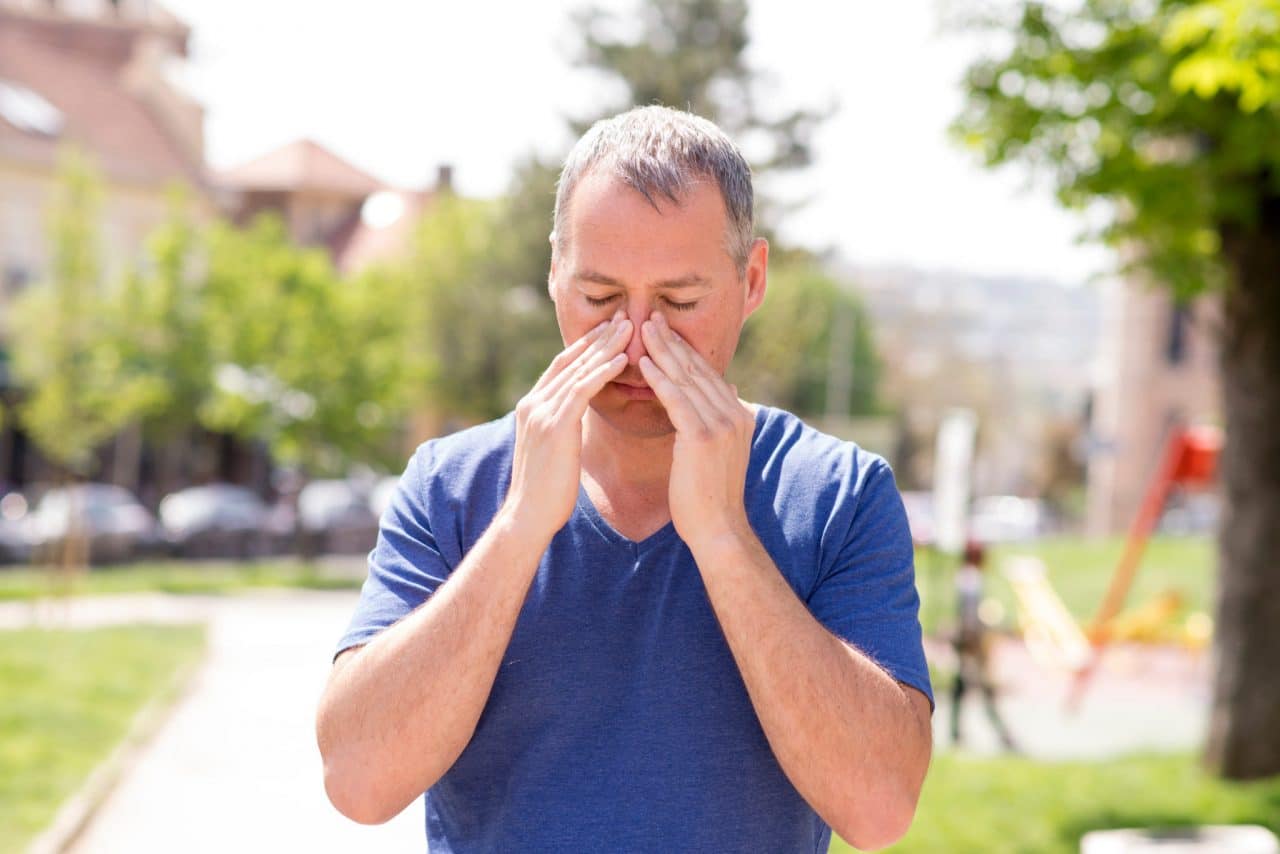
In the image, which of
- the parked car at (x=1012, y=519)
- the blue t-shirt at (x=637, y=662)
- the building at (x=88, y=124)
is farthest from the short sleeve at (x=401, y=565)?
the parked car at (x=1012, y=519)

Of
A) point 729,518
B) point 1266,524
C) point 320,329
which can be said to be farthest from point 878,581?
point 320,329

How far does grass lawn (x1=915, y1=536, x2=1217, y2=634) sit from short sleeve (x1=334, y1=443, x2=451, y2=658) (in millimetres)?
19177

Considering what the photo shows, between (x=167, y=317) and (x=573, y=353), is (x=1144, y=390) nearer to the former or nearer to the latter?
(x=167, y=317)

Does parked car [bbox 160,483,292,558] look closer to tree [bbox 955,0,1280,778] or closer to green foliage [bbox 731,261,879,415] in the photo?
green foliage [bbox 731,261,879,415]

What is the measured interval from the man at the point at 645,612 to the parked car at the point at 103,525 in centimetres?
2749

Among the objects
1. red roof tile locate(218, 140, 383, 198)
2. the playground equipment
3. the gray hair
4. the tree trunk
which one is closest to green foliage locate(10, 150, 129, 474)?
the playground equipment

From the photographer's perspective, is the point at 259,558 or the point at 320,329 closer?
the point at 320,329

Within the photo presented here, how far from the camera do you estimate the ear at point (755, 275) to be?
234 centimetres

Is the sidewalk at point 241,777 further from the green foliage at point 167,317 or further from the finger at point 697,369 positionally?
the green foliage at point 167,317

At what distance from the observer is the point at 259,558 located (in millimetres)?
35000

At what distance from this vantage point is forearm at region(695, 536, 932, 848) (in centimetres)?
205

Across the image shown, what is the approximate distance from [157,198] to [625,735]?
42815mm

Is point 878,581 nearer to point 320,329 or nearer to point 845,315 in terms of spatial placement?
point 320,329

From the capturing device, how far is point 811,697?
2.05 metres
